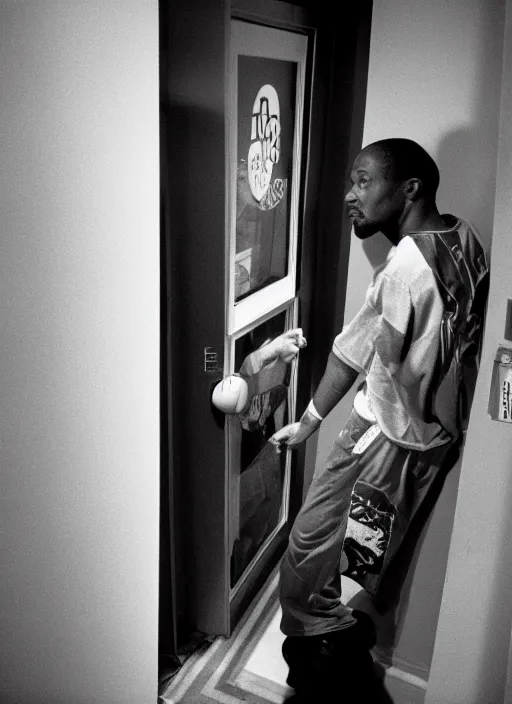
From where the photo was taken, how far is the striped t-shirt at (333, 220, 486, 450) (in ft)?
4.67

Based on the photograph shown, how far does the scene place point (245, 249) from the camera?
5.22 ft

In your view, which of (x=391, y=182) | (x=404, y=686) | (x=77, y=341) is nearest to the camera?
(x=77, y=341)

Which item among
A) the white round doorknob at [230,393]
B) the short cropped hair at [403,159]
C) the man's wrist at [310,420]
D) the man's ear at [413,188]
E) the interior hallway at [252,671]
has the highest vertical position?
the short cropped hair at [403,159]

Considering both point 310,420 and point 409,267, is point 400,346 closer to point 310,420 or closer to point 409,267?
point 409,267

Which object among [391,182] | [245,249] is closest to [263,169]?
[245,249]

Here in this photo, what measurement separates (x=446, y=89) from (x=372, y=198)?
241 millimetres

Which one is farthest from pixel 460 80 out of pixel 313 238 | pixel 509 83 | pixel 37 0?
pixel 37 0

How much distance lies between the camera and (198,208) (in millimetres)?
1509

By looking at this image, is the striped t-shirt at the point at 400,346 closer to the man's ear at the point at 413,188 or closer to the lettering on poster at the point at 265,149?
the man's ear at the point at 413,188

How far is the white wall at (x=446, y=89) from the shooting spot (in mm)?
1340

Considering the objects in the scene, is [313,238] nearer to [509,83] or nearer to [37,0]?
[509,83]

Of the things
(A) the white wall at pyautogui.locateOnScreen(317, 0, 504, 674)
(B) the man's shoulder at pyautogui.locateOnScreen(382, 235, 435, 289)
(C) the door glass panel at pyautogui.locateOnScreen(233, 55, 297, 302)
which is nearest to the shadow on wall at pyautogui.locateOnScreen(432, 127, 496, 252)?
(A) the white wall at pyautogui.locateOnScreen(317, 0, 504, 674)

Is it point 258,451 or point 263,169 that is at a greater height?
point 263,169

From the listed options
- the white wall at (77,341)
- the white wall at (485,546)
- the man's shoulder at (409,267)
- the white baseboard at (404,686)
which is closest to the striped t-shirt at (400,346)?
the man's shoulder at (409,267)
